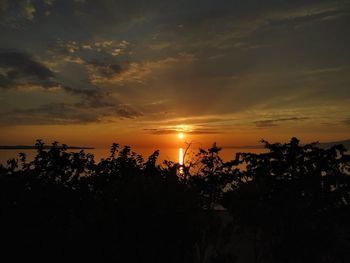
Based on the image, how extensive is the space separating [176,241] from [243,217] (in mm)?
5614

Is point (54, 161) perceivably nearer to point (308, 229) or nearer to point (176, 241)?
point (176, 241)

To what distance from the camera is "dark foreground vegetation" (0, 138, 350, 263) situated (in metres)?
10.4

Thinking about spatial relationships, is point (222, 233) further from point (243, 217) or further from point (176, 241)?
point (176, 241)

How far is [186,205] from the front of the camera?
1076cm

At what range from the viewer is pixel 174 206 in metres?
10.5

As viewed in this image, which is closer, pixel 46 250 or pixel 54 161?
pixel 46 250

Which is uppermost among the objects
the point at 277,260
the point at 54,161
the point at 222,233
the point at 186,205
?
the point at 54,161

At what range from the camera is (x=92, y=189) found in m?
15.0

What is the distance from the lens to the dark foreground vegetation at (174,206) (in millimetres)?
10438

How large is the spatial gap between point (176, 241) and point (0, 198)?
18.5 feet

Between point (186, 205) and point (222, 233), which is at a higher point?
point (186, 205)

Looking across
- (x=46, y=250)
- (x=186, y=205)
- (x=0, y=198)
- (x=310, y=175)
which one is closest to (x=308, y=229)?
(x=310, y=175)

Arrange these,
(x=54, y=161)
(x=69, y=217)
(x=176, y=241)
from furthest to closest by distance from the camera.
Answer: (x=54, y=161) < (x=69, y=217) < (x=176, y=241)

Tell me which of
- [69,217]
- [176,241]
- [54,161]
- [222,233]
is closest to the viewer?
[176,241]
